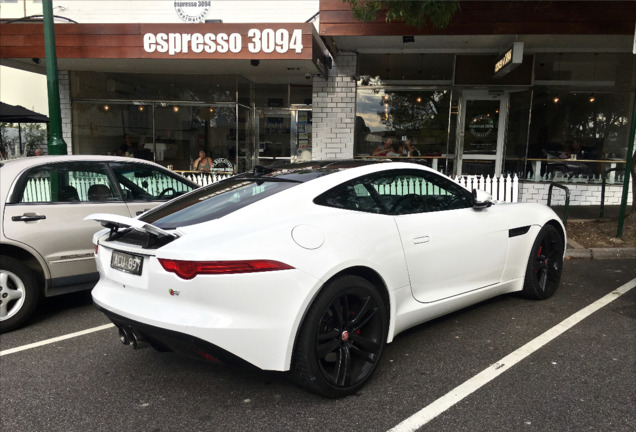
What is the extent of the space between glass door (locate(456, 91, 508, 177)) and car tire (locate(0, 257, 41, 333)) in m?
9.95

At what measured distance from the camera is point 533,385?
10.6 feet

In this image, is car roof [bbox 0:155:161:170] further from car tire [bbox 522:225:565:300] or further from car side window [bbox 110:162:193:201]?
car tire [bbox 522:225:565:300]

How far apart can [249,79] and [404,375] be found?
11.2m

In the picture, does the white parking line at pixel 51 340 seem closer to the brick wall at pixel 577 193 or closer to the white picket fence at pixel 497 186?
the white picket fence at pixel 497 186

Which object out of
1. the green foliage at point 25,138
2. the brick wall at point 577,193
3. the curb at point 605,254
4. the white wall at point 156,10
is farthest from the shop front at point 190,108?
the curb at point 605,254

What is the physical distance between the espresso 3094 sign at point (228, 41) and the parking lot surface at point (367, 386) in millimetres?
6289

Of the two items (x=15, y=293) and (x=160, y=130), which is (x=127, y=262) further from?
(x=160, y=130)

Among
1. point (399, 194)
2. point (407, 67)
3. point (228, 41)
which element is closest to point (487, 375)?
point (399, 194)

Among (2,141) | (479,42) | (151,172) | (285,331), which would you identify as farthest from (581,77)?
(2,141)

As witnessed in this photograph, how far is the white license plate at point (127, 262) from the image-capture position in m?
2.94

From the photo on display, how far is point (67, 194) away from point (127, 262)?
2272mm

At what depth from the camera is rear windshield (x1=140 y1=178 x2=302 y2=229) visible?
316 centimetres

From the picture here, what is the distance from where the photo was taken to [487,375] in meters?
3.39

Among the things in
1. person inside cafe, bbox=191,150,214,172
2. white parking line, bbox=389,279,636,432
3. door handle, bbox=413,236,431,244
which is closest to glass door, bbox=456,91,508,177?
person inside cafe, bbox=191,150,214,172
